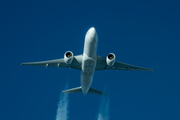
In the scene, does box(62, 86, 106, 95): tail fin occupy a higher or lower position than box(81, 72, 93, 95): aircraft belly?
lower

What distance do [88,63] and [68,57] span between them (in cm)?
344

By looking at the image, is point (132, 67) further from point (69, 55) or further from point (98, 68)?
A: point (69, 55)

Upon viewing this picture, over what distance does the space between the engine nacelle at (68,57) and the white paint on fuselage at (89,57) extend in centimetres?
210

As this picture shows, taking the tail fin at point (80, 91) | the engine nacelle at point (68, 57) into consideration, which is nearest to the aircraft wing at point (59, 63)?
the engine nacelle at point (68, 57)

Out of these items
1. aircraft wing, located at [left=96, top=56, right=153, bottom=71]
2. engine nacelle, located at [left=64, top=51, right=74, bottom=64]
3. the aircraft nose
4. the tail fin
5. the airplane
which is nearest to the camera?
the aircraft nose

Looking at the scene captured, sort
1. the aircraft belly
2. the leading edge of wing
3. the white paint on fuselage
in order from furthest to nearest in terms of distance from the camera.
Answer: the leading edge of wing → the aircraft belly → the white paint on fuselage

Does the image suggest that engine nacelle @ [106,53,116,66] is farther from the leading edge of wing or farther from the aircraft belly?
the leading edge of wing

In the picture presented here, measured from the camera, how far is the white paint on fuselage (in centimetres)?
3241

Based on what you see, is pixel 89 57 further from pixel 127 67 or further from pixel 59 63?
pixel 127 67

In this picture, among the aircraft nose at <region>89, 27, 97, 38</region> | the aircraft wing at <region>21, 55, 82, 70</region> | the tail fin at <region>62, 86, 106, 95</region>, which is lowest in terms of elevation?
the tail fin at <region>62, 86, 106, 95</region>

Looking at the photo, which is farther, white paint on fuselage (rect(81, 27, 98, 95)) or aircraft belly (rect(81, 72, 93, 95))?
aircraft belly (rect(81, 72, 93, 95))

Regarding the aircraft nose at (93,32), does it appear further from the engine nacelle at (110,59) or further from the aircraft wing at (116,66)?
the aircraft wing at (116,66)

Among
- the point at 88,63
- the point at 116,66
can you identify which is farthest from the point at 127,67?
the point at 88,63

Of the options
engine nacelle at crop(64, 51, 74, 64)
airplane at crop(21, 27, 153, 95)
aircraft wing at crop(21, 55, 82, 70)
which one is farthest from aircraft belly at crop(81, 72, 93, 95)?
engine nacelle at crop(64, 51, 74, 64)
